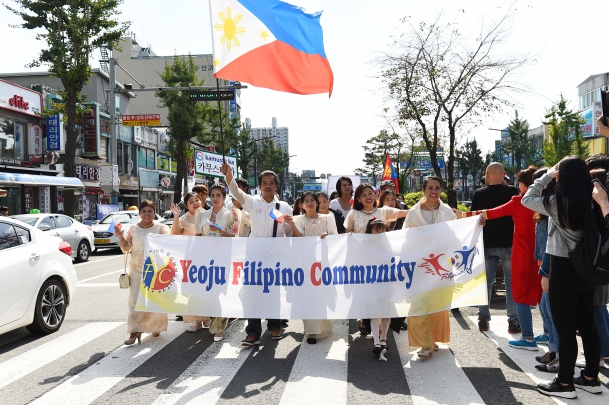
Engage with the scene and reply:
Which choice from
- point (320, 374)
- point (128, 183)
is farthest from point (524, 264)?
point (128, 183)

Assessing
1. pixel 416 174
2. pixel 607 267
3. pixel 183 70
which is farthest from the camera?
pixel 416 174

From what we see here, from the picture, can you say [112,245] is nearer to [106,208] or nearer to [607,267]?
[106,208]

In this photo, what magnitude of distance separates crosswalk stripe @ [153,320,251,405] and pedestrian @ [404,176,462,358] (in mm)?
1838

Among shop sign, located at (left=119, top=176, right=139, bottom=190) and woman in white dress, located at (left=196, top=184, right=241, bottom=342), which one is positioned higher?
shop sign, located at (left=119, top=176, right=139, bottom=190)

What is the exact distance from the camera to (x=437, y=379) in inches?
194

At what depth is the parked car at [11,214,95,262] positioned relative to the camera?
50.3 feet

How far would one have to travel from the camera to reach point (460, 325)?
715 centimetres

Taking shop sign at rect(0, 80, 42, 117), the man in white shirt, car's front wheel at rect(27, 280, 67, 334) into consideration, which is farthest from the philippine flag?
shop sign at rect(0, 80, 42, 117)

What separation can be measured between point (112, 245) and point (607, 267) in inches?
714

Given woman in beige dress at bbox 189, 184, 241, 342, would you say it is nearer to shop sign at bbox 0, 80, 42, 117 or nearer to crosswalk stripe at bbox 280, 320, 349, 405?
crosswalk stripe at bbox 280, 320, 349, 405

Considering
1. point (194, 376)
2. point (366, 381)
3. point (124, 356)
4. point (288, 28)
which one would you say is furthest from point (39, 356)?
point (288, 28)

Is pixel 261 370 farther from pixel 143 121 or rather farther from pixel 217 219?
pixel 143 121

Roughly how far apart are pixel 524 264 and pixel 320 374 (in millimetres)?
2608

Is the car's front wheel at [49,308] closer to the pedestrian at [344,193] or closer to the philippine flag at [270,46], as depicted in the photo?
the philippine flag at [270,46]
